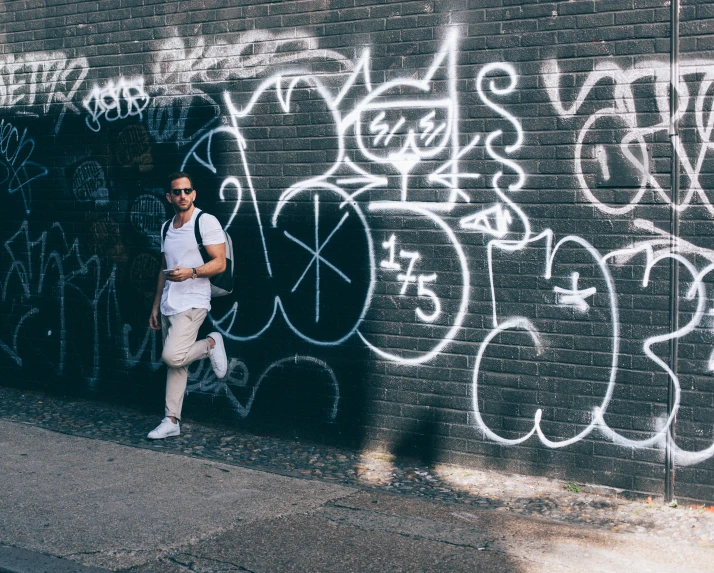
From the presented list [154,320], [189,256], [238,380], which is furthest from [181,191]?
[238,380]

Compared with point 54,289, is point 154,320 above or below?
below

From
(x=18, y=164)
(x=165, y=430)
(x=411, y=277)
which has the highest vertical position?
(x=18, y=164)

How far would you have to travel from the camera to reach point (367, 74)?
20.2 feet

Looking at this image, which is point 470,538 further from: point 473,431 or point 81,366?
point 81,366

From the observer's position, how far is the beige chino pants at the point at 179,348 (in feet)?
20.9

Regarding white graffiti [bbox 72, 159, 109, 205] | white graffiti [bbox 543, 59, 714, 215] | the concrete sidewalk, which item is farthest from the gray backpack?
white graffiti [bbox 543, 59, 714, 215]

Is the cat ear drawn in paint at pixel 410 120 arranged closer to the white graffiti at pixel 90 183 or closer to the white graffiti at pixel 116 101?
the white graffiti at pixel 116 101

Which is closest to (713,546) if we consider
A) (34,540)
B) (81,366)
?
(34,540)

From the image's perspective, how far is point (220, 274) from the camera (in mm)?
6414

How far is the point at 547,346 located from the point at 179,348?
2.53 metres

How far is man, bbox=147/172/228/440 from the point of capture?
6355mm

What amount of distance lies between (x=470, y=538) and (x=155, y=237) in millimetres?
3750

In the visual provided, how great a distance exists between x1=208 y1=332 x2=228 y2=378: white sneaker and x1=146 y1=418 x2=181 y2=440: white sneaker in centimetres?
48

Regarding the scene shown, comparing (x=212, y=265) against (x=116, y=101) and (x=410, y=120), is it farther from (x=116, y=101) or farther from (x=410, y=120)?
(x=116, y=101)
